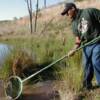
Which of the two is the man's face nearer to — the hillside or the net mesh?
the net mesh

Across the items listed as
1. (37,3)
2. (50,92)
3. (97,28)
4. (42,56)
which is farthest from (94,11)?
(37,3)

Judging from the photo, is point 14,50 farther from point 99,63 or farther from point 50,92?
point 99,63

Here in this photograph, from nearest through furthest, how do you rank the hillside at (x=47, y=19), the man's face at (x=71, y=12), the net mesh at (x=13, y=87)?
the man's face at (x=71, y=12), the net mesh at (x=13, y=87), the hillside at (x=47, y=19)

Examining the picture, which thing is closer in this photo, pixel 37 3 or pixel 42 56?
pixel 42 56

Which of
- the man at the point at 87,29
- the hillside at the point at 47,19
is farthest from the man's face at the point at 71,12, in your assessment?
the hillside at the point at 47,19

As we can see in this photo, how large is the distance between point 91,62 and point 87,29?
0.72 metres

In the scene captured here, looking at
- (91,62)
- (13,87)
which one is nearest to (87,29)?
(91,62)

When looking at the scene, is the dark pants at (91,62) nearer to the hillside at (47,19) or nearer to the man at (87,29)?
the man at (87,29)

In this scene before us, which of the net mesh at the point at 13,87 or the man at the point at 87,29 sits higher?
the man at the point at 87,29

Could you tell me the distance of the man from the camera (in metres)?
6.56

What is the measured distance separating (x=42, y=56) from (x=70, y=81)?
358cm

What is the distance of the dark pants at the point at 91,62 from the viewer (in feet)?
21.8

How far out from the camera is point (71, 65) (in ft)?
25.0

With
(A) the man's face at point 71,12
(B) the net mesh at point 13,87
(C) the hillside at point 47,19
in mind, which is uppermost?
(A) the man's face at point 71,12
